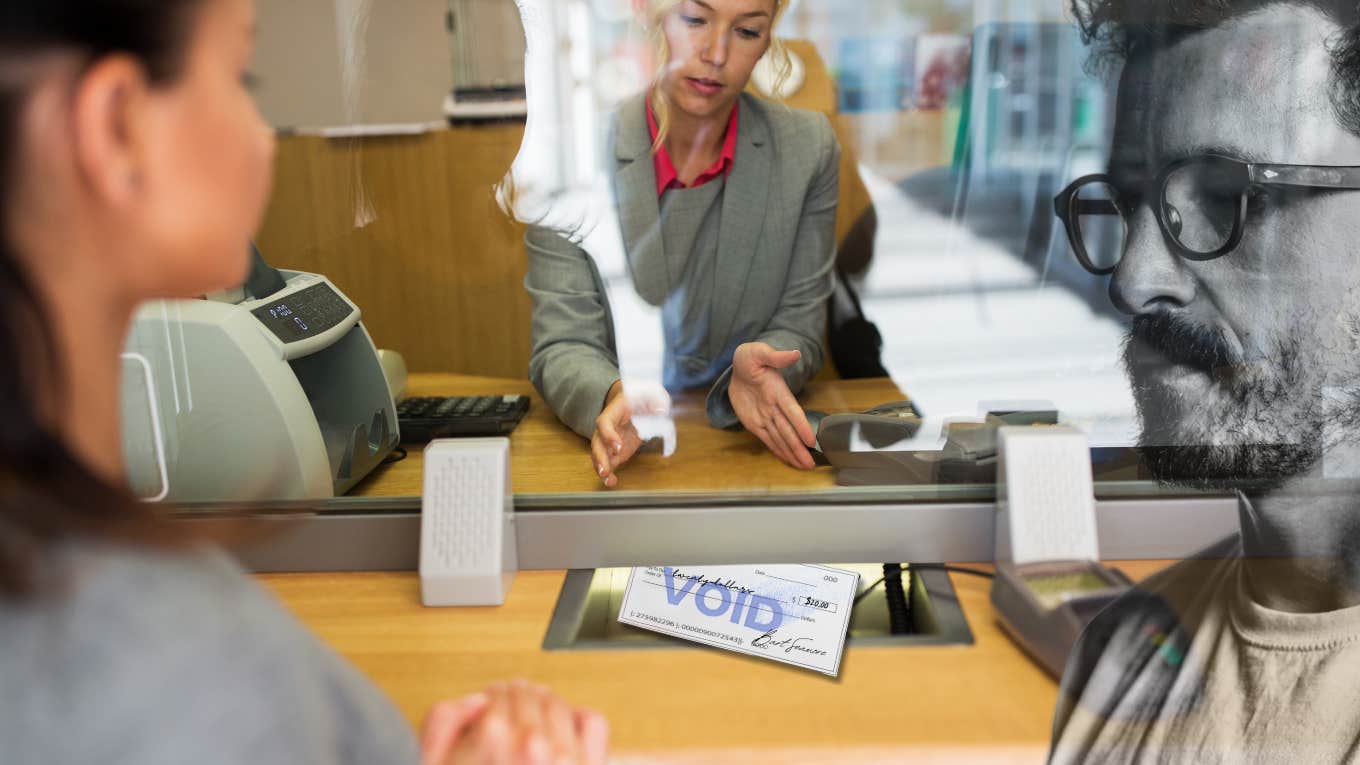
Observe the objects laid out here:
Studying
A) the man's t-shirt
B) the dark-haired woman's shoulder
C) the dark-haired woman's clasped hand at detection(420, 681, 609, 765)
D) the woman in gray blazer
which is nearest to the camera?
the dark-haired woman's shoulder

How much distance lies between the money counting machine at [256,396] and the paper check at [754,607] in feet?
0.91

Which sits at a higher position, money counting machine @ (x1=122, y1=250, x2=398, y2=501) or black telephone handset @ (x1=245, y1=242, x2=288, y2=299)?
black telephone handset @ (x1=245, y1=242, x2=288, y2=299)

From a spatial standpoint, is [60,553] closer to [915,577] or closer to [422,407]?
[422,407]

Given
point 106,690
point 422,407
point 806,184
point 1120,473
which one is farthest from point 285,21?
point 1120,473

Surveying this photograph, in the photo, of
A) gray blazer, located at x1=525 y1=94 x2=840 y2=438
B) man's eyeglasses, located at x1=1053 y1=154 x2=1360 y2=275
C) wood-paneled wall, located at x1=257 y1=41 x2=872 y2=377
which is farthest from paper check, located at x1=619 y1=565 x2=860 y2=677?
man's eyeglasses, located at x1=1053 y1=154 x2=1360 y2=275

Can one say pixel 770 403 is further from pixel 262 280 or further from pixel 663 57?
pixel 262 280

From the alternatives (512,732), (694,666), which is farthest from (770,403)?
(512,732)

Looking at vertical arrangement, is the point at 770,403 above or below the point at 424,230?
below

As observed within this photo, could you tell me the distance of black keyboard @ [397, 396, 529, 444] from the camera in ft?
2.91

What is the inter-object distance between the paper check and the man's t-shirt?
0.61 feet

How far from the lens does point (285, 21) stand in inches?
30.6

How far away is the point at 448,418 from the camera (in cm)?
89

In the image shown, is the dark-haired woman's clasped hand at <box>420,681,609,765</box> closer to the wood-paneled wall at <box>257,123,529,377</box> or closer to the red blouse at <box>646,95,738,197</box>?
the wood-paneled wall at <box>257,123,529,377</box>

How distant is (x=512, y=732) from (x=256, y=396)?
39cm
